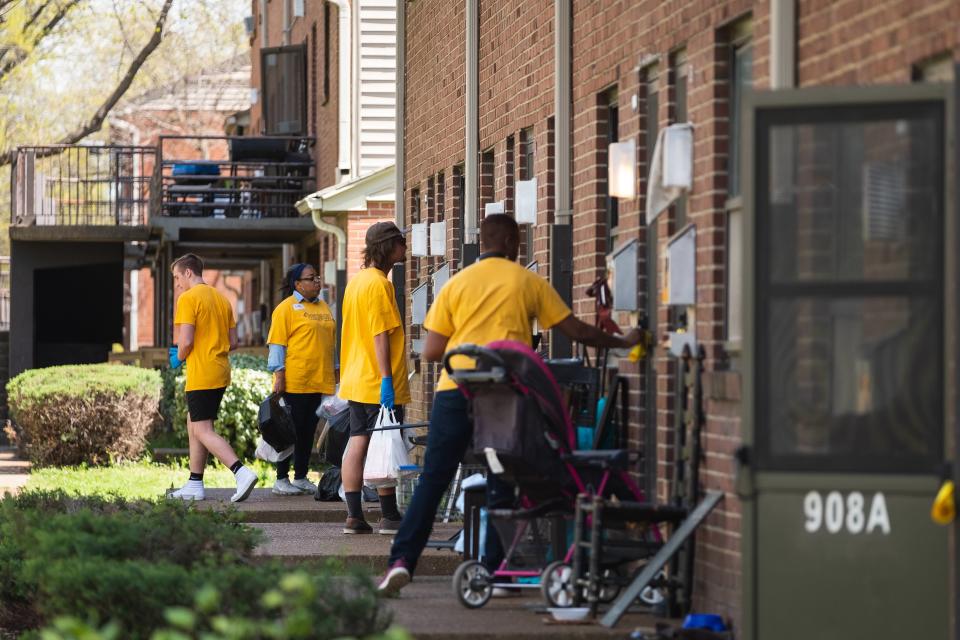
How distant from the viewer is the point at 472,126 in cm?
1402

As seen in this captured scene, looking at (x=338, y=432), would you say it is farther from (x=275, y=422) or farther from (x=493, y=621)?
(x=493, y=621)

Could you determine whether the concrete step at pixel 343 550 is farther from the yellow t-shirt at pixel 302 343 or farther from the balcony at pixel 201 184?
the balcony at pixel 201 184

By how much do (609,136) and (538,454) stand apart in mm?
3149

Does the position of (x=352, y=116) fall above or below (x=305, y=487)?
above

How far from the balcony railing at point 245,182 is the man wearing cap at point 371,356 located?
14.8 metres

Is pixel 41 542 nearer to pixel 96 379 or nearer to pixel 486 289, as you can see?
pixel 486 289

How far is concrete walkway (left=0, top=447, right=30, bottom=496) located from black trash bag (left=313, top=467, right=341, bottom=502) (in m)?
4.32

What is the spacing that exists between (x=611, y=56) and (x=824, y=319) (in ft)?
14.9

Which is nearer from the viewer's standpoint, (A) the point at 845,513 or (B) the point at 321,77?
(A) the point at 845,513

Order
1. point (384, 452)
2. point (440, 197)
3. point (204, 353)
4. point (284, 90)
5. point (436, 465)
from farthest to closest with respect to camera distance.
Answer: point (284, 90)
point (440, 197)
point (204, 353)
point (384, 452)
point (436, 465)

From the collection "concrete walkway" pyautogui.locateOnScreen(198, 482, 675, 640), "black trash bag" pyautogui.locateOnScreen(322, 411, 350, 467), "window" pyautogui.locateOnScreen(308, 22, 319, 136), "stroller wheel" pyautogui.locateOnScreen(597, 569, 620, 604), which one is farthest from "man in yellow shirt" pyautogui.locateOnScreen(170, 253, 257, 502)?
"window" pyautogui.locateOnScreen(308, 22, 319, 136)

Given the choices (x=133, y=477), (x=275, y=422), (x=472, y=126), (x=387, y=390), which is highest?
(x=472, y=126)

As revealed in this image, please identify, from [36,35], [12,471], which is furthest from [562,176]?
[36,35]

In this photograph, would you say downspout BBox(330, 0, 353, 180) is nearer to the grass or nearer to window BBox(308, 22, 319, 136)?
window BBox(308, 22, 319, 136)
